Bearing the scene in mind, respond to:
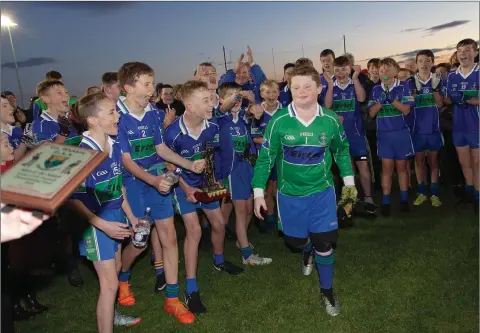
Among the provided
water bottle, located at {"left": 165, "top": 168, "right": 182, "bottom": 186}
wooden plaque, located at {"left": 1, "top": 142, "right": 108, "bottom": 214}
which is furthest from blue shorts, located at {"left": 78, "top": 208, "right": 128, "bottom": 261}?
wooden plaque, located at {"left": 1, "top": 142, "right": 108, "bottom": 214}

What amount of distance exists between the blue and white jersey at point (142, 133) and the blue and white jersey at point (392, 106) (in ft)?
12.0

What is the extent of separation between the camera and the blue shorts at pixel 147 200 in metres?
3.94

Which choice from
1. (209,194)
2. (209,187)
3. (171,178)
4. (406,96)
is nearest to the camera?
(171,178)

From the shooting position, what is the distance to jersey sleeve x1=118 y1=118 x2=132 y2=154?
370 cm

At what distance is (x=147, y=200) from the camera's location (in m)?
3.96

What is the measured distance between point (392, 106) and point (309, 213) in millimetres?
3153

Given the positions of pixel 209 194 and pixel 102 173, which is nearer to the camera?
pixel 102 173

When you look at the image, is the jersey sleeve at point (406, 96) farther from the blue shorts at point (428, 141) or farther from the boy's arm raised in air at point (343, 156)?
the boy's arm raised in air at point (343, 156)

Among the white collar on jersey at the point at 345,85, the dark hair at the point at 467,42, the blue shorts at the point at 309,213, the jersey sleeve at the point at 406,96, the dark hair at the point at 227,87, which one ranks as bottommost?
the blue shorts at the point at 309,213

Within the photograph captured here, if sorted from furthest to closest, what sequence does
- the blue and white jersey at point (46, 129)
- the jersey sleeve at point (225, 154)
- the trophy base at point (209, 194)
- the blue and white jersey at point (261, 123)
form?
1. the blue and white jersey at point (261, 123)
2. the blue and white jersey at point (46, 129)
3. the jersey sleeve at point (225, 154)
4. the trophy base at point (209, 194)

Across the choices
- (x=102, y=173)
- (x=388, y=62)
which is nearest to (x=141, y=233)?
(x=102, y=173)

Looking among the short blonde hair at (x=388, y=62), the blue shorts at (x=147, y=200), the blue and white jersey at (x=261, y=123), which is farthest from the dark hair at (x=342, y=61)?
the blue shorts at (x=147, y=200)

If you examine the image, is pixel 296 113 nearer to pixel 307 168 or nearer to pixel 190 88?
pixel 307 168

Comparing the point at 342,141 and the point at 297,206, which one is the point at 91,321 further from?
the point at 342,141
